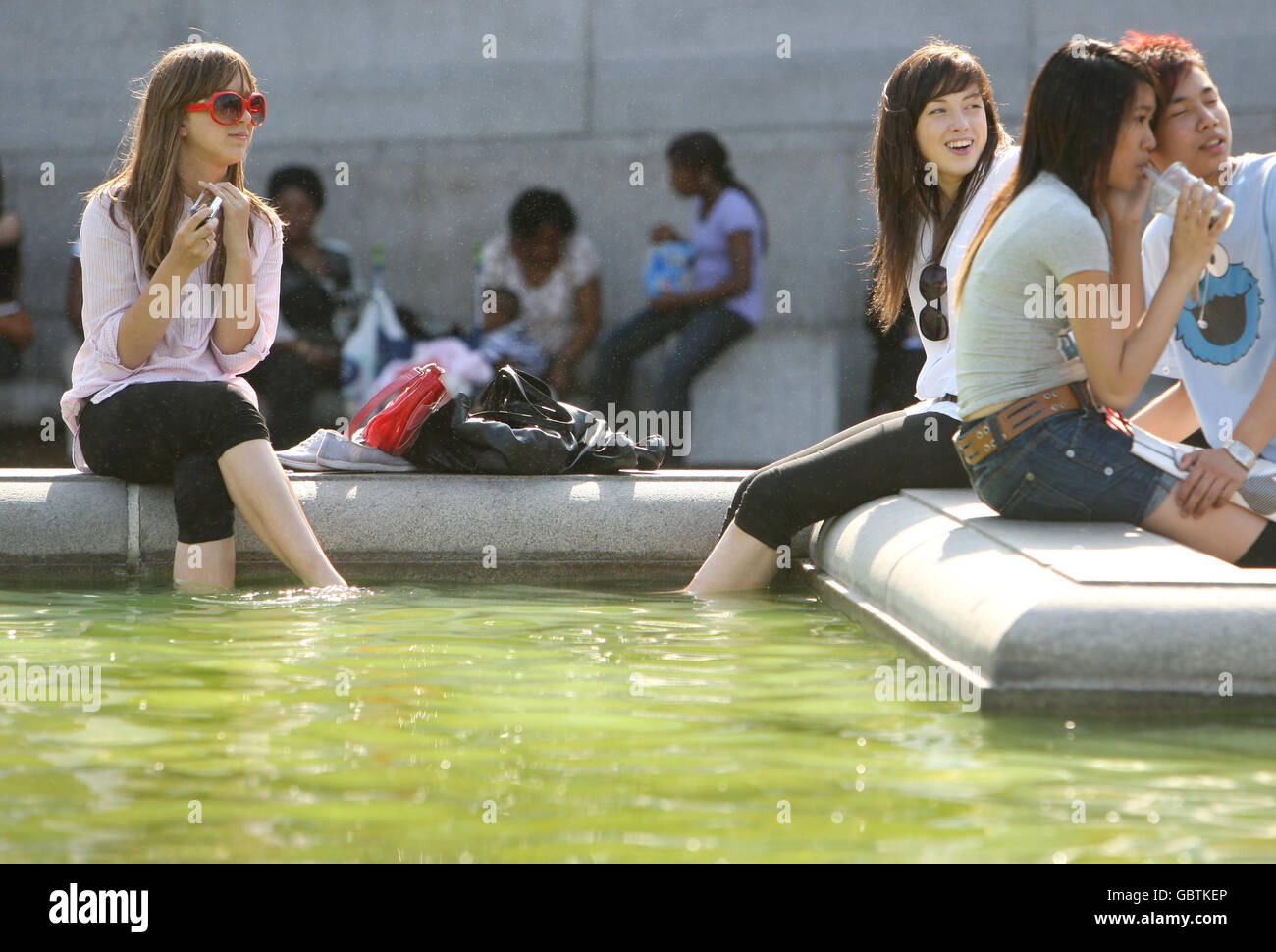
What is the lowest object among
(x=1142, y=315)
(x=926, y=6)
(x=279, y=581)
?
(x=279, y=581)

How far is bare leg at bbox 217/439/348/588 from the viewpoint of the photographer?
5008 millimetres

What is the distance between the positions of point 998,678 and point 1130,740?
29 centimetres

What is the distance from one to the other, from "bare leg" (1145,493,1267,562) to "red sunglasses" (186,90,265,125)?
2.95 m

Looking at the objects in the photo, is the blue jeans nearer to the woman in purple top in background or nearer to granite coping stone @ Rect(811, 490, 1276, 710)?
the woman in purple top in background

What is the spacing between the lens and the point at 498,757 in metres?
3.03

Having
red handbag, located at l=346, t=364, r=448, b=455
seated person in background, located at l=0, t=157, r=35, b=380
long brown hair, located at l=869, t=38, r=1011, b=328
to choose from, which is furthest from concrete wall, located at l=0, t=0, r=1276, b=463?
long brown hair, located at l=869, t=38, r=1011, b=328

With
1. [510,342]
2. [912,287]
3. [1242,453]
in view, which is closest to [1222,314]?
[1242,453]

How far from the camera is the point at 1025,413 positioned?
4.05 metres

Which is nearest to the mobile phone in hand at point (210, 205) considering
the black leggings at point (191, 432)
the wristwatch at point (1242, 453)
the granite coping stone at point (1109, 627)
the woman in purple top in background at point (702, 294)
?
the black leggings at point (191, 432)

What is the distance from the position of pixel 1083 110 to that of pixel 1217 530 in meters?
1.06

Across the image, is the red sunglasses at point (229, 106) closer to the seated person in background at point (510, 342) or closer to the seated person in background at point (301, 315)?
the seated person in background at point (301, 315)

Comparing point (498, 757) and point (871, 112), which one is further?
point (871, 112)
